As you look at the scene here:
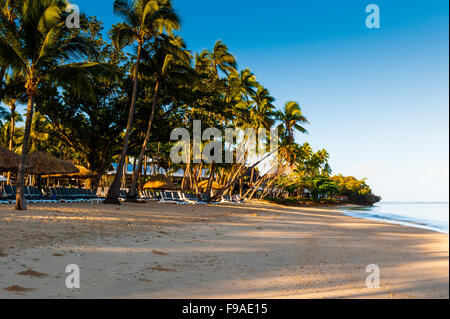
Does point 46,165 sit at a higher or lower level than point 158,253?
higher

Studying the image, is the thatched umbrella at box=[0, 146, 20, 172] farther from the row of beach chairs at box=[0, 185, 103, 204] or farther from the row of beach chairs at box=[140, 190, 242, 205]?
the row of beach chairs at box=[140, 190, 242, 205]

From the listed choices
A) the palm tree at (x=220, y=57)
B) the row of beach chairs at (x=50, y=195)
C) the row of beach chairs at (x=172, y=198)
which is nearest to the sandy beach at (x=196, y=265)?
the row of beach chairs at (x=50, y=195)

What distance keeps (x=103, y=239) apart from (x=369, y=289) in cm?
516

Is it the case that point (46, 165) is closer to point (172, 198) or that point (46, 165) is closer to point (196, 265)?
point (172, 198)

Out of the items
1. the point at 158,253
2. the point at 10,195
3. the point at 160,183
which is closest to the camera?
the point at 158,253

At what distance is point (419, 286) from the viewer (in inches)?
165

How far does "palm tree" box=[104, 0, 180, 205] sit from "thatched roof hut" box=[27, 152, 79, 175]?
362cm

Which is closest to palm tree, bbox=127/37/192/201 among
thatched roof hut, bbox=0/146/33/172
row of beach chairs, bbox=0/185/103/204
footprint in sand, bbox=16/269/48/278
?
row of beach chairs, bbox=0/185/103/204

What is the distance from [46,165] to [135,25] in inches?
378

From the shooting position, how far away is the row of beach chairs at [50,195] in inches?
564

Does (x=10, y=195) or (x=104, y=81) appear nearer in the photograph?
(x=10, y=195)

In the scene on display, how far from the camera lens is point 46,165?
18391 millimetres

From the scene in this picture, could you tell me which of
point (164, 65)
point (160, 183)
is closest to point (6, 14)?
point (164, 65)
